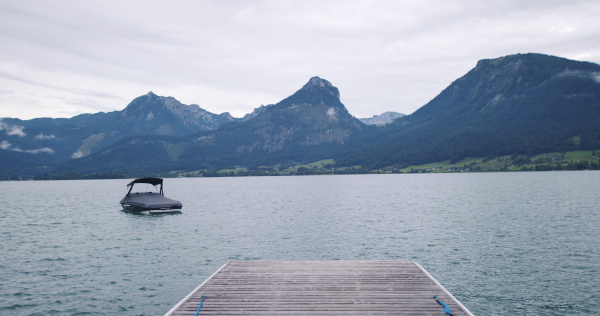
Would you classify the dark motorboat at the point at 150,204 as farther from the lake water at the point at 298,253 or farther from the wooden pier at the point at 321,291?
the wooden pier at the point at 321,291

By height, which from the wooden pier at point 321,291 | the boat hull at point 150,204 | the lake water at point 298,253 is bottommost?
the lake water at point 298,253

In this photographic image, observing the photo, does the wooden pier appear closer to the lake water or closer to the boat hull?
the lake water

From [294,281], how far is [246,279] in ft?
7.82

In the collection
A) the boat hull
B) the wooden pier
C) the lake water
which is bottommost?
the lake water

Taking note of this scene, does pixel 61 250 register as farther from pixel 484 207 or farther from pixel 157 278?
→ pixel 484 207

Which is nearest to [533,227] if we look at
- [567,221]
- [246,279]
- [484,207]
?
[567,221]

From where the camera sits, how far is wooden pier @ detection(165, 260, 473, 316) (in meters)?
14.5

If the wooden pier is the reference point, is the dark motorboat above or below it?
below

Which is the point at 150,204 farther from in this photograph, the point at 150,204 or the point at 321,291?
the point at 321,291

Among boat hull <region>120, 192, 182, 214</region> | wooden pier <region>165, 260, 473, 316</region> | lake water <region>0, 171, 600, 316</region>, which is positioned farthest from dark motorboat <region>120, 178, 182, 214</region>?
wooden pier <region>165, 260, 473, 316</region>

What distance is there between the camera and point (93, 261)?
117 feet

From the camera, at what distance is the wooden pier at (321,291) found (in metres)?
14.5

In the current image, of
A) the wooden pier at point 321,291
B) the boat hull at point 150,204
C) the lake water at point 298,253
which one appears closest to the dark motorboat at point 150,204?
the boat hull at point 150,204

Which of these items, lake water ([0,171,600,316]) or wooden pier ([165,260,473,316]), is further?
lake water ([0,171,600,316])
